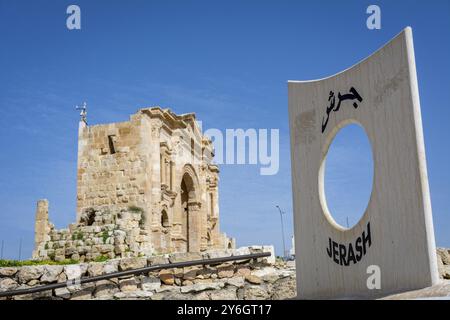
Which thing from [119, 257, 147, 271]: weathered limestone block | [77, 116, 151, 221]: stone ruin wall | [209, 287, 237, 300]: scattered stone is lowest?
[209, 287, 237, 300]: scattered stone

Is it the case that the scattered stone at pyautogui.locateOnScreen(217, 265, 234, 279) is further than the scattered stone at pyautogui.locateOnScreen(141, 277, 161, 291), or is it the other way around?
the scattered stone at pyautogui.locateOnScreen(217, 265, 234, 279)

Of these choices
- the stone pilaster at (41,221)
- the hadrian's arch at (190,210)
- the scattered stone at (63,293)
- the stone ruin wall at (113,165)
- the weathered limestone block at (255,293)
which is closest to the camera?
the scattered stone at (63,293)

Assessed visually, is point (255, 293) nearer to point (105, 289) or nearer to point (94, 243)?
point (105, 289)

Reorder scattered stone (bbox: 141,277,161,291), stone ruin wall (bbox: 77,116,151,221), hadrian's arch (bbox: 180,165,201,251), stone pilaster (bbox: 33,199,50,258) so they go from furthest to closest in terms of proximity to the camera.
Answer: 1. hadrian's arch (bbox: 180,165,201,251)
2. stone pilaster (bbox: 33,199,50,258)
3. stone ruin wall (bbox: 77,116,151,221)
4. scattered stone (bbox: 141,277,161,291)

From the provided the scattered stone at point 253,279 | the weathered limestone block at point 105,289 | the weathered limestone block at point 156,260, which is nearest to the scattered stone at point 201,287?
the scattered stone at point 253,279

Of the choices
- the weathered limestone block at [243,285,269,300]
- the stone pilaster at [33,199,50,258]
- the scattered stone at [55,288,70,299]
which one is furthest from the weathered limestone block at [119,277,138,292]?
the stone pilaster at [33,199,50,258]

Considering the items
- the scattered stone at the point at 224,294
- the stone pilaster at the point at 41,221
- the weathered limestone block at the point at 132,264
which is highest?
the stone pilaster at the point at 41,221

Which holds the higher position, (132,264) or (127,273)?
(132,264)

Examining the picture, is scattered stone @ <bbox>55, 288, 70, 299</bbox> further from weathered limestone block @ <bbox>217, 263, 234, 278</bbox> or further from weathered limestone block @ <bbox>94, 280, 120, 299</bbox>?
weathered limestone block @ <bbox>217, 263, 234, 278</bbox>

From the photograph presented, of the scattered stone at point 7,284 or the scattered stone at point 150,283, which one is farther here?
the scattered stone at point 150,283

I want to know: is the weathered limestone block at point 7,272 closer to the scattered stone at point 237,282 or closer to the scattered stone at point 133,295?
the scattered stone at point 133,295

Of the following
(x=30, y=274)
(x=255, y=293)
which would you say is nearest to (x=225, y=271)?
(x=255, y=293)
